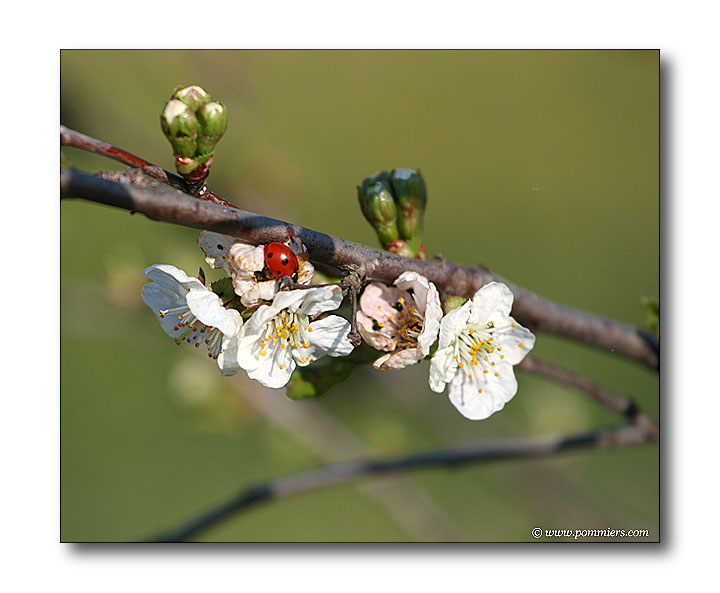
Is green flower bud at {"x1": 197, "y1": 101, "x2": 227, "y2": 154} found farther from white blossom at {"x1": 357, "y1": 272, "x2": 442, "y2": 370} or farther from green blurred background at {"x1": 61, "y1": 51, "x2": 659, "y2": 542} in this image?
green blurred background at {"x1": 61, "y1": 51, "x2": 659, "y2": 542}

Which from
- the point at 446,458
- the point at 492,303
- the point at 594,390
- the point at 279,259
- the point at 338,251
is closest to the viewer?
the point at 279,259

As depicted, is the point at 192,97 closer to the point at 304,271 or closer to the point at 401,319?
the point at 304,271

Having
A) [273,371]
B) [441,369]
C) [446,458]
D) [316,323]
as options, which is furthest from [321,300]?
[446,458]

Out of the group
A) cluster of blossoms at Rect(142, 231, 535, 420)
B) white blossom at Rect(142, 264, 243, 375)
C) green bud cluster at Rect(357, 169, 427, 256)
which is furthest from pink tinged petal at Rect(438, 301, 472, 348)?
white blossom at Rect(142, 264, 243, 375)

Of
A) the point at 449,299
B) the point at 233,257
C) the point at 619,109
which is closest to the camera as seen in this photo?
the point at 233,257

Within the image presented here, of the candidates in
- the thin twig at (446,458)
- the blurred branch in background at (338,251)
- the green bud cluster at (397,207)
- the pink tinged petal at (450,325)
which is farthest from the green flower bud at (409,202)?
the thin twig at (446,458)

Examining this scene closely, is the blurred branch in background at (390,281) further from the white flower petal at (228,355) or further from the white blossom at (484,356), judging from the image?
the white flower petal at (228,355)
